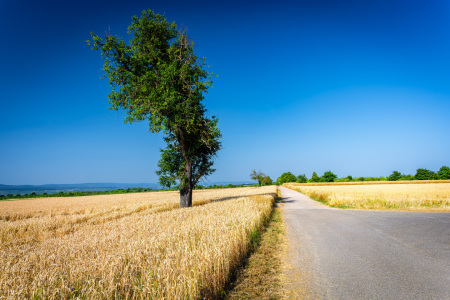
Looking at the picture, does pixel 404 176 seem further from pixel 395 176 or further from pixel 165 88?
pixel 165 88

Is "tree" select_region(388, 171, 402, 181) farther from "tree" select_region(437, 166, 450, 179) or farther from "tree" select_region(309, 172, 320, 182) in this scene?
"tree" select_region(309, 172, 320, 182)

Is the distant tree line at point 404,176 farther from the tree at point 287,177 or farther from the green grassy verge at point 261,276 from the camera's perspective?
the green grassy verge at point 261,276

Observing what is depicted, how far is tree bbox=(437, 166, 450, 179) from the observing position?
288 ft

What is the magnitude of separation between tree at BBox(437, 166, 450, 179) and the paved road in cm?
11455

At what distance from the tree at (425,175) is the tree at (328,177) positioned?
36551 millimetres

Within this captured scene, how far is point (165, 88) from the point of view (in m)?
15.8

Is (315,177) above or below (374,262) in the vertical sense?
above

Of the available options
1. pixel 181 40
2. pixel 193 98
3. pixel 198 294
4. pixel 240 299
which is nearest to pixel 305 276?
pixel 240 299

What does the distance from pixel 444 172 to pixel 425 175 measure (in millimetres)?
6745

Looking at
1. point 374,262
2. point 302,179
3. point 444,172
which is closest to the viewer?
point 374,262

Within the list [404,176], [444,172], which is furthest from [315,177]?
[444,172]

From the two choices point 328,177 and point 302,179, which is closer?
point 328,177

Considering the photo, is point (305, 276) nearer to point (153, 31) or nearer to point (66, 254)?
point (66, 254)

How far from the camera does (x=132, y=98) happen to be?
53.6 ft
